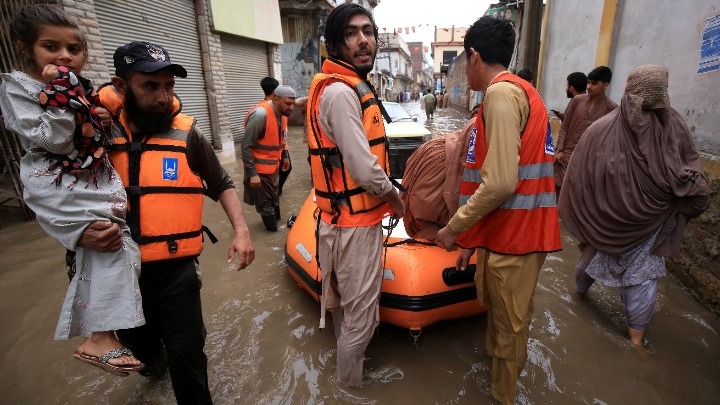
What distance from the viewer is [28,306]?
3223 millimetres

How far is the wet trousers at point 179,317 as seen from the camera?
1.74 meters

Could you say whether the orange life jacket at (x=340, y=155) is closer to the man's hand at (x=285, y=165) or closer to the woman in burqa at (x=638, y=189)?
the woman in burqa at (x=638, y=189)

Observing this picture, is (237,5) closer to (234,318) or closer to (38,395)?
(234,318)

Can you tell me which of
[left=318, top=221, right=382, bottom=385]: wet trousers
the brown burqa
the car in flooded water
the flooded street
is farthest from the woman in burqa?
the car in flooded water

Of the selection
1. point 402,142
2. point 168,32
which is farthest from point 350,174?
point 168,32

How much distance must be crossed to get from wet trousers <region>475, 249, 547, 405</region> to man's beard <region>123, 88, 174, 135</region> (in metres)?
1.82

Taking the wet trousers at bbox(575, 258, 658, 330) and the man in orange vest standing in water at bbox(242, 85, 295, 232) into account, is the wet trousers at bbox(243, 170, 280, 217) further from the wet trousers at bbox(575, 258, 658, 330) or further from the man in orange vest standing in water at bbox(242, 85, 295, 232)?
the wet trousers at bbox(575, 258, 658, 330)

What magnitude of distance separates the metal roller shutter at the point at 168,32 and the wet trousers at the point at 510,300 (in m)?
6.64

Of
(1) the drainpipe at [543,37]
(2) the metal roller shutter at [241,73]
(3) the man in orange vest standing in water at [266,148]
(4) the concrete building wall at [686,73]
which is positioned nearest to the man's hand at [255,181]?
(3) the man in orange vest standing in water at [266,148]

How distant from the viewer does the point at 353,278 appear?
2.11 m

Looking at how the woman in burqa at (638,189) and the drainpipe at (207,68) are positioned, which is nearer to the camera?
the woman in burqa at (638,189)

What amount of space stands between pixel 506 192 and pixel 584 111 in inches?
134

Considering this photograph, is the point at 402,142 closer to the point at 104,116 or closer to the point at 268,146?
the point at 268,146

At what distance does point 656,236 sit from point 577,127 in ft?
7.11
